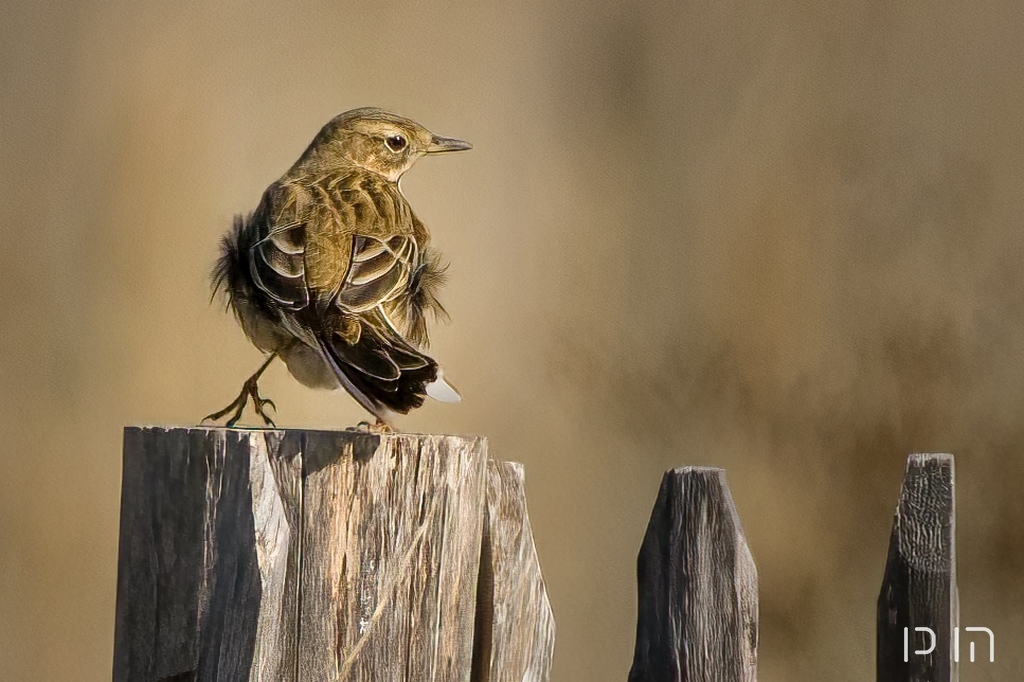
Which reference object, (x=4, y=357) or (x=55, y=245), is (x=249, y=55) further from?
(x=4, y=357)

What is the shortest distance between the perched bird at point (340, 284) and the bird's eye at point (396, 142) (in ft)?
0.47

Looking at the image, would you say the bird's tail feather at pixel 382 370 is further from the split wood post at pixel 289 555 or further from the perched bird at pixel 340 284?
the split wood post at pixel 289 555

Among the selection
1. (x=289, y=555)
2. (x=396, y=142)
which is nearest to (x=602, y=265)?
(x=396, y=142)

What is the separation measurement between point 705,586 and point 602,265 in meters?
2.16

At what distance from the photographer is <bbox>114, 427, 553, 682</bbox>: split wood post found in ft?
5.51

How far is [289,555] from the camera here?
1.70 m

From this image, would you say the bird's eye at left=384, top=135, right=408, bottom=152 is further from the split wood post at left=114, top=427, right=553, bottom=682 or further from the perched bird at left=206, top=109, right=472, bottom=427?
the split wood post at left=114, top=427, right=553, bottom=682

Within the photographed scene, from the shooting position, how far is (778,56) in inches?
156

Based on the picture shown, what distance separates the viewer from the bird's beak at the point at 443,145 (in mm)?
3176

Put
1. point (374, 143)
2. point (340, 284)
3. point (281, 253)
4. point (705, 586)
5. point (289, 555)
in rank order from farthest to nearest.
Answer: point (374, 143)
point (281, 253)
point (340, 284)
point (705, 586)
point (289, 555)

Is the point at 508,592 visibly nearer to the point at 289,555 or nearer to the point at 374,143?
the point at 289,555

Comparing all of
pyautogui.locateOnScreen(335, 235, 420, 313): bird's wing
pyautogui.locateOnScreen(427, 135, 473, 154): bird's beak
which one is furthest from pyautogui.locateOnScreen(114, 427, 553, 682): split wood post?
pyautogui.locateOnScreen(427, 135, 473, 154): bird's beak

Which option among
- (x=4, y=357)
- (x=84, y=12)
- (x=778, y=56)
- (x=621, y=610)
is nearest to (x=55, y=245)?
(x=4, y=357)

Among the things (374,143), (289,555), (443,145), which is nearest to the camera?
(289,555)
